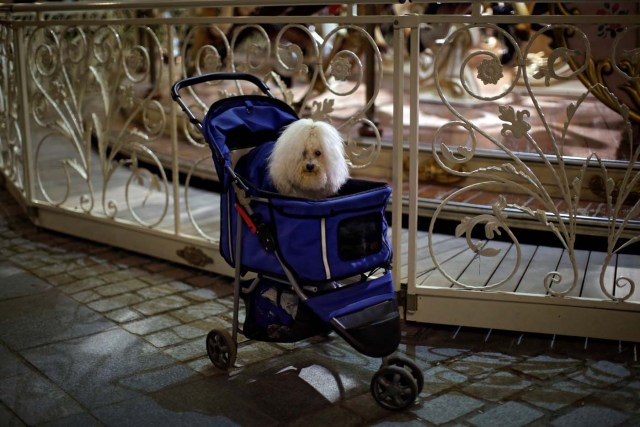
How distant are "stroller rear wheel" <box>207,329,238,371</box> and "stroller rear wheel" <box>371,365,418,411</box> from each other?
63 centimetres

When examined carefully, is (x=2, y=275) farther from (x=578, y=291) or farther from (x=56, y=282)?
(x=578, y=291)

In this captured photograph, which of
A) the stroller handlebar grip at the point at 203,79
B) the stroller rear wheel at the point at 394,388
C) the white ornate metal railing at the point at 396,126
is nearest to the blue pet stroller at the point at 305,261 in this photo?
the stroller rear wheel at the point at 394,388

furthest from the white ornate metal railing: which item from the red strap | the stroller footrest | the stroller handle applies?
the red strap

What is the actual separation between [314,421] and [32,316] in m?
1.72

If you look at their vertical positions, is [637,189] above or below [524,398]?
above

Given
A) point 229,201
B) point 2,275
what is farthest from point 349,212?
point 2,275

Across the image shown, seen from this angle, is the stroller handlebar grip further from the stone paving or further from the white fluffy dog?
the stone paving

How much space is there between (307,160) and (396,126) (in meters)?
0.76

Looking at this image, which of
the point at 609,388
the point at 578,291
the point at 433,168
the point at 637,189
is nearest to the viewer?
the point at 609,388

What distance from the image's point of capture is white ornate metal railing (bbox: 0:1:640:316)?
134 inches

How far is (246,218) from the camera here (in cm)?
302

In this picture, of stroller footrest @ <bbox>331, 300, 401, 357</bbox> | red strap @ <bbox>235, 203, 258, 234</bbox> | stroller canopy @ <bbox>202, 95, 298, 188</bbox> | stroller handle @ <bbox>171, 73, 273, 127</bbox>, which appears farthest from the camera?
stroller handle @ <bbox>171, 73, 273, 127</bbox>

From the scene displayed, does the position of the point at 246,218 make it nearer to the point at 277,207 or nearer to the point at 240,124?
the point at 277,207

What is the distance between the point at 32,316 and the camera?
12.7 feet
